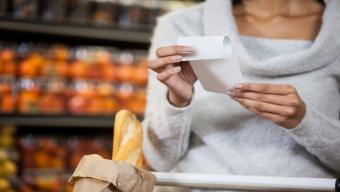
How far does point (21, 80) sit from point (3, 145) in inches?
12.5

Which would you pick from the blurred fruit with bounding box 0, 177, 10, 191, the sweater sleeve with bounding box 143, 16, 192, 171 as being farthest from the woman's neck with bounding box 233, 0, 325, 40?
the blurred fruit with bounding box 0, 177, 10, 191

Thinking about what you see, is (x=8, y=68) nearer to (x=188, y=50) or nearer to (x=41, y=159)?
(x=41, y=159)

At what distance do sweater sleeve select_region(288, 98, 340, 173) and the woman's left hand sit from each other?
52 millimetres

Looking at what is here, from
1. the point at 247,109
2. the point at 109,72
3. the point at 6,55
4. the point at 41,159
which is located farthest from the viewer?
the point at 109,72

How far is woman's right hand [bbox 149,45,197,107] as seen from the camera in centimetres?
107

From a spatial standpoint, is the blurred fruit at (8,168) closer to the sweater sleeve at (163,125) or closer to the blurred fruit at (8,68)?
the blurred fruit at (8,68)

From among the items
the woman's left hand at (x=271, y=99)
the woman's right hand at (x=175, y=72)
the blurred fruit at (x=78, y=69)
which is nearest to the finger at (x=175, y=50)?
the woman's right hand at (x=175, y=72)

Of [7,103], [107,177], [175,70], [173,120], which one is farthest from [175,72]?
[7,103]

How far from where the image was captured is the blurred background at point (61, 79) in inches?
102

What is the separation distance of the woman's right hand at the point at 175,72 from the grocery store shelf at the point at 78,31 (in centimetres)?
155

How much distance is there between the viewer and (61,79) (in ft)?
9.02

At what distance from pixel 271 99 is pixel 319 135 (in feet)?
0.53

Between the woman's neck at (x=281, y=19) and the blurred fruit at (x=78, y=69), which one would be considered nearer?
the woman's neck at (x=281, y=19)

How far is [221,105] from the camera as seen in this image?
4.33 feet
